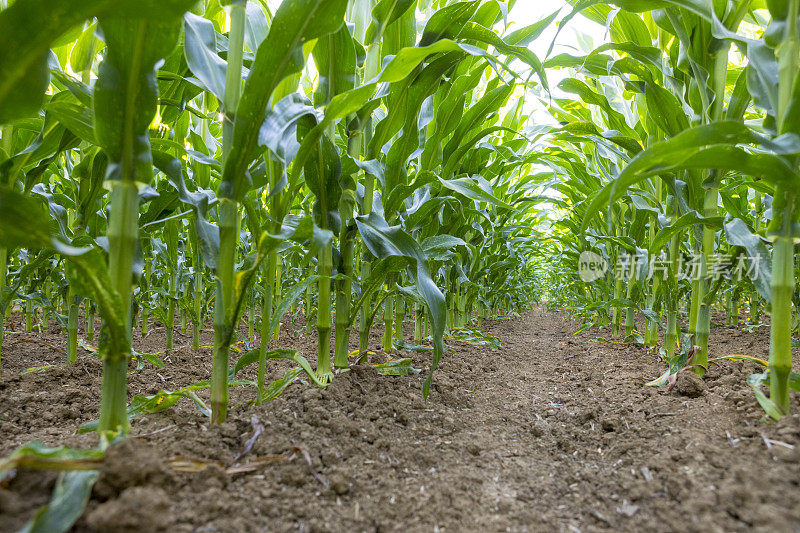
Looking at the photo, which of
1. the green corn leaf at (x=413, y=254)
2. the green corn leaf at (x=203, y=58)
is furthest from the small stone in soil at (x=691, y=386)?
the green corn leaf at (x=203, y=58)

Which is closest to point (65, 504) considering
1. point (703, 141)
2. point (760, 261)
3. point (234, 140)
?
point (234, 140)

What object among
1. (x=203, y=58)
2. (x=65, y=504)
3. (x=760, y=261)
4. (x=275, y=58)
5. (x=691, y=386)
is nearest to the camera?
(x=65, y=504)

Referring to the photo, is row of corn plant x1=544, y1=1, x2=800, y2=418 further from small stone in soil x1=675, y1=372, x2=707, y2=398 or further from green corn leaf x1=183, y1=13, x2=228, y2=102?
green corn leaf x1=183, y1=13, x2=228, y2=102

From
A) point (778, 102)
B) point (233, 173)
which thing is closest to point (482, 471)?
point (233, 173)

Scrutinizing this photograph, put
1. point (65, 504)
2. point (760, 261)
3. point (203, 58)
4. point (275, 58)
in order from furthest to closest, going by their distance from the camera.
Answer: point (760, 261)
point (203, 58)
point (275, 58)
point (65, 504)

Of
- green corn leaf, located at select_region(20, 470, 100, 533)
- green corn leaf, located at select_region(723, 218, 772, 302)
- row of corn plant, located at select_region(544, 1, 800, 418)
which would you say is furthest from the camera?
green corn leaf, located at select_region(723, 218, 772, 302)

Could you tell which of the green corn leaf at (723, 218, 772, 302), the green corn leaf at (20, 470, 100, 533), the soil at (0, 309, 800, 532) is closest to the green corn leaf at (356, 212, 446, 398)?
the soil at (0, 309, 800, 532)

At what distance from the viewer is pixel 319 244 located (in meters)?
0.96

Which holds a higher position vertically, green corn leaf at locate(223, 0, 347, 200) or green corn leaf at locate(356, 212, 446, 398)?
green corn leaf at locate(223, 0, 347, 200)

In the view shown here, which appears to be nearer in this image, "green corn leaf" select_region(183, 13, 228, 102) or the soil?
the soil

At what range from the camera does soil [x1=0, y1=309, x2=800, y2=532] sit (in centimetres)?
67

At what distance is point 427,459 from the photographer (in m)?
1.09

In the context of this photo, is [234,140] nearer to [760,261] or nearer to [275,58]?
[275,58]

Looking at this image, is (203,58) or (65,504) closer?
(65,504)
